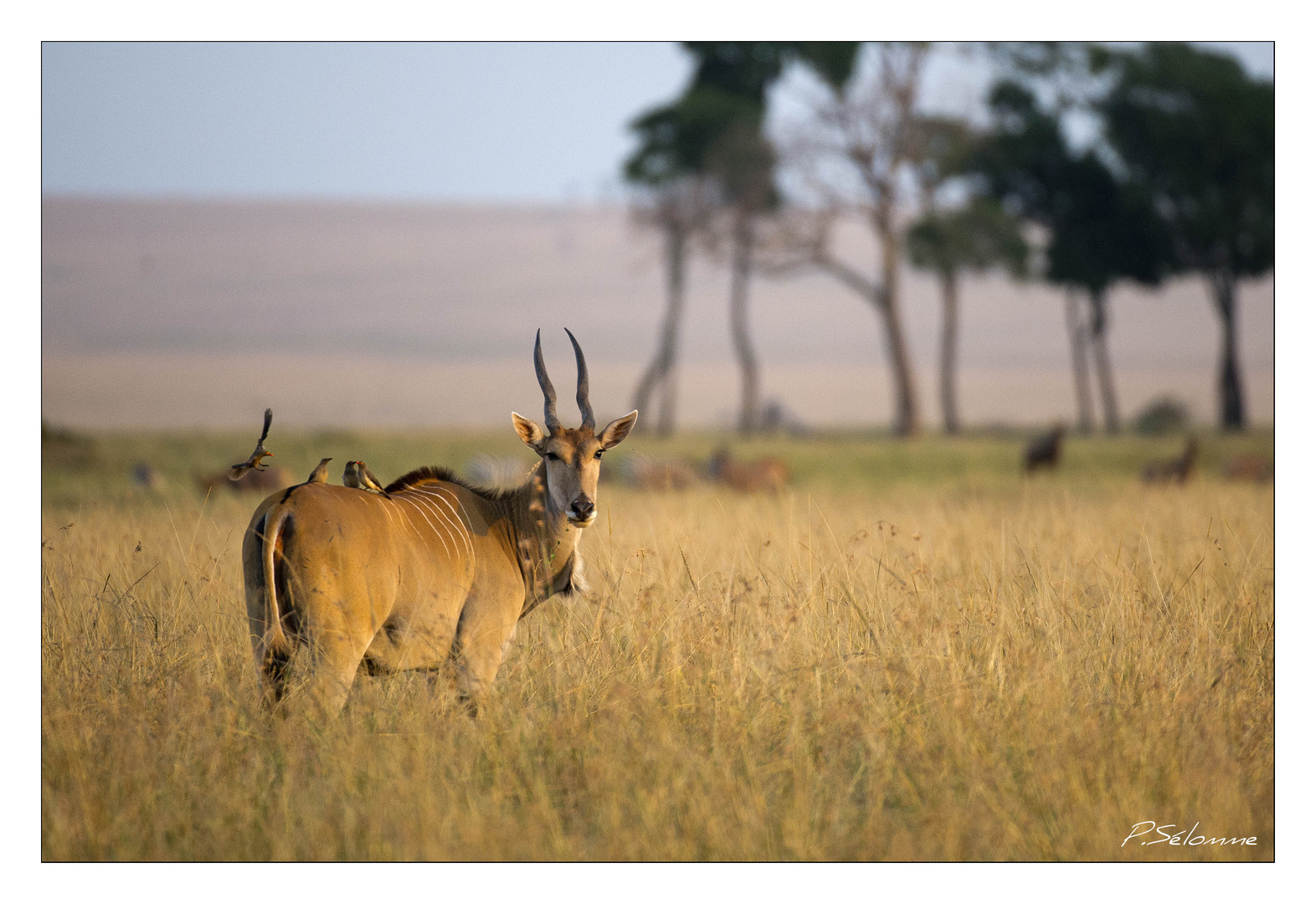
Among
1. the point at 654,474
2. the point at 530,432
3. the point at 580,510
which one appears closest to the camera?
the point at 580,510

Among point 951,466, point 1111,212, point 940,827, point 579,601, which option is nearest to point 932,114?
point 1111,212

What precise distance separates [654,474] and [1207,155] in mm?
17819

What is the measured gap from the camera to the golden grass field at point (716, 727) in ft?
14.1

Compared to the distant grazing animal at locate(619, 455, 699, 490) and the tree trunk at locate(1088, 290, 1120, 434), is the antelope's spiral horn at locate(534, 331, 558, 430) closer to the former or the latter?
the distant grazing animal at locate(619, 455, 699, 490)

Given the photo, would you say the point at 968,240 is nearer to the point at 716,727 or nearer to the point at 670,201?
the point at 670,201

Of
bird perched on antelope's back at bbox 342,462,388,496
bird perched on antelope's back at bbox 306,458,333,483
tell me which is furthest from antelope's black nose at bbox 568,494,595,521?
bird perched on antelope's back at bbox 306,458,333,483

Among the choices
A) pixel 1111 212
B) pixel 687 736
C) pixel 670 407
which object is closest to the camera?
pixel 687 736

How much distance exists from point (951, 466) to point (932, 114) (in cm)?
1362

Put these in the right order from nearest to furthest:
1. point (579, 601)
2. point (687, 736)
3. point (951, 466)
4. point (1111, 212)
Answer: point (687, 736) < point (579, 601) < point (951, 466) < point (1111, 212)

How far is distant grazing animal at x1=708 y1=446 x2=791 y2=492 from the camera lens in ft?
56.0

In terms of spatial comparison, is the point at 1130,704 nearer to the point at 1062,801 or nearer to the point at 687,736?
the point at 1062,801

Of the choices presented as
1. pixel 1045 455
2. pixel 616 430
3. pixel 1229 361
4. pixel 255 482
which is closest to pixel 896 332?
pixel 1229 361

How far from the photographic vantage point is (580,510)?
5355 mm

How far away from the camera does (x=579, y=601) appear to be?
6789 millimetres
